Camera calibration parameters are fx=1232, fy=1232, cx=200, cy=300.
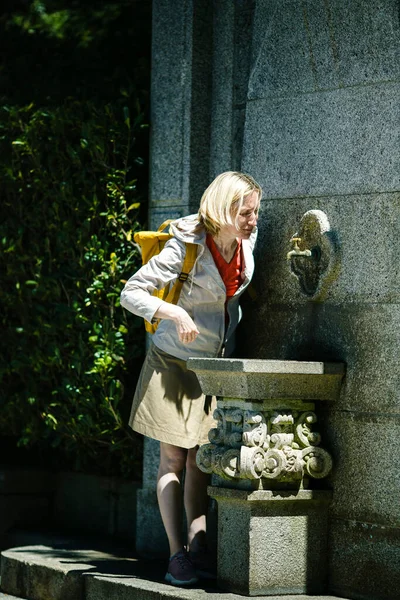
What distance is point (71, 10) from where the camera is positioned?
368 inches

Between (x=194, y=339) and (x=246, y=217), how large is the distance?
24.0 inches

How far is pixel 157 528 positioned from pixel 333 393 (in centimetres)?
156

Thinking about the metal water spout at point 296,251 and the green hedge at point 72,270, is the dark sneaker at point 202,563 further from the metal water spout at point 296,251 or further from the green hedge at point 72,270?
the metal water spout at point 296,251

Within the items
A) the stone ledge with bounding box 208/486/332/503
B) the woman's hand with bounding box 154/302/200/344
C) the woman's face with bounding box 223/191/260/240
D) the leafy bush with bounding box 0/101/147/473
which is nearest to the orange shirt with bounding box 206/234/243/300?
the woman's face with bounding box 223/191/260/240

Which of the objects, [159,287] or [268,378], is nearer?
[268,378]

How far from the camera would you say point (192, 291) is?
576 cm

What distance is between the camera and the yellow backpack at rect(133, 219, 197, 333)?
18.7 feet

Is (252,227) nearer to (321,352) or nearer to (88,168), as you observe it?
(321,352)

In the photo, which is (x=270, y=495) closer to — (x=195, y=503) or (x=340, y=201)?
(x=195, y=503)

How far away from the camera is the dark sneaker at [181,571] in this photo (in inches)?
224

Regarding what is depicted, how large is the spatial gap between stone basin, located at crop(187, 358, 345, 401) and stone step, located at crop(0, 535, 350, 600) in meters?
0.89

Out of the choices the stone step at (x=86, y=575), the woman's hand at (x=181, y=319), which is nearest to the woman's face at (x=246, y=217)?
the woman's hand at (x=181, y=319)

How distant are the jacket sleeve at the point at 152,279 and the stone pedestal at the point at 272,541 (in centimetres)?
87

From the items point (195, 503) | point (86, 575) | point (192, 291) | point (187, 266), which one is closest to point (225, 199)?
point (187, 266)
